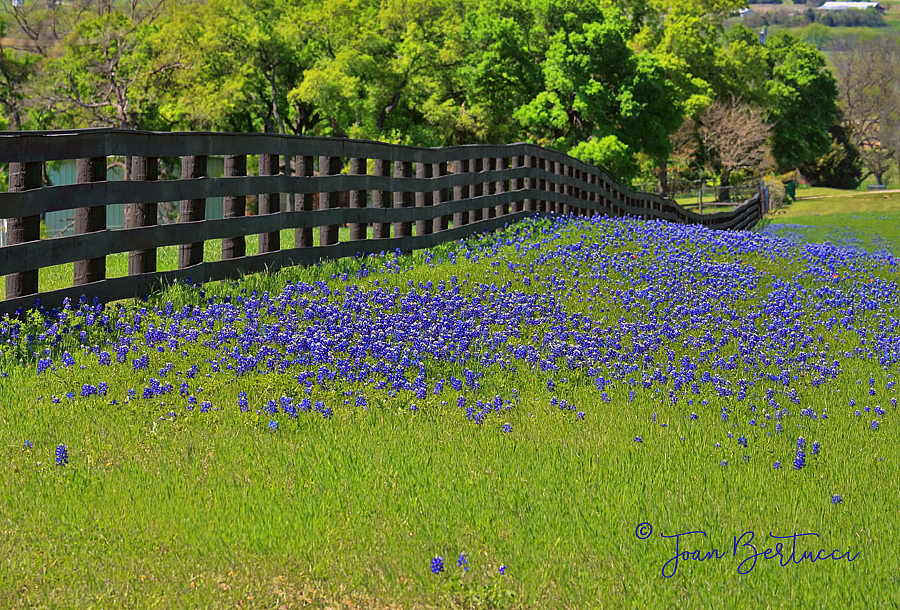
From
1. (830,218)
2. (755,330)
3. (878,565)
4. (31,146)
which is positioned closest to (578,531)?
(878,565)

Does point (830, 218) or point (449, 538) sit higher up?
point (449, 538)

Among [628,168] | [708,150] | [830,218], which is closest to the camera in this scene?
[830,218]

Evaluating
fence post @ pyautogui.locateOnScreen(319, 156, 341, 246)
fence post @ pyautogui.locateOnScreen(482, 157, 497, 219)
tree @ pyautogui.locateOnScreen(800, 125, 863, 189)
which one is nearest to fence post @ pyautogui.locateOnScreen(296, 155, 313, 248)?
fence post @ pyautogui.locateOnScreen(319, 156, 341, 246)

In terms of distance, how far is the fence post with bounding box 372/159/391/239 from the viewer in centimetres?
1316

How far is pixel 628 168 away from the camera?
147ft

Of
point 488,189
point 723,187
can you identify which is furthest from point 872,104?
point 488,189

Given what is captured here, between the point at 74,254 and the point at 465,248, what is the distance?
20.0ft

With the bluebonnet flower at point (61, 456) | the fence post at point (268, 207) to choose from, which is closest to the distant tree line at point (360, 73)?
the fence post at point (268, 207)

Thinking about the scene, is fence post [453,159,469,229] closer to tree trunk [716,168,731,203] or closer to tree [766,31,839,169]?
tree trunk [716,168,731,203]

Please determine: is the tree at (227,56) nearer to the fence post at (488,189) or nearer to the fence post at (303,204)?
the fence post at (488,189)

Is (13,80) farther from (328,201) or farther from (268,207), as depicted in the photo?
(268,207)

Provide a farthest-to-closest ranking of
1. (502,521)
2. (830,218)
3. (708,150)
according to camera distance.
Result: (708,150)
(830,218)
(502,521)

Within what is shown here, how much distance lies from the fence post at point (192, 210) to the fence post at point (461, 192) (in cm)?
563

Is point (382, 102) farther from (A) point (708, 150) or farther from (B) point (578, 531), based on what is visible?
(B) point (578, 531)
